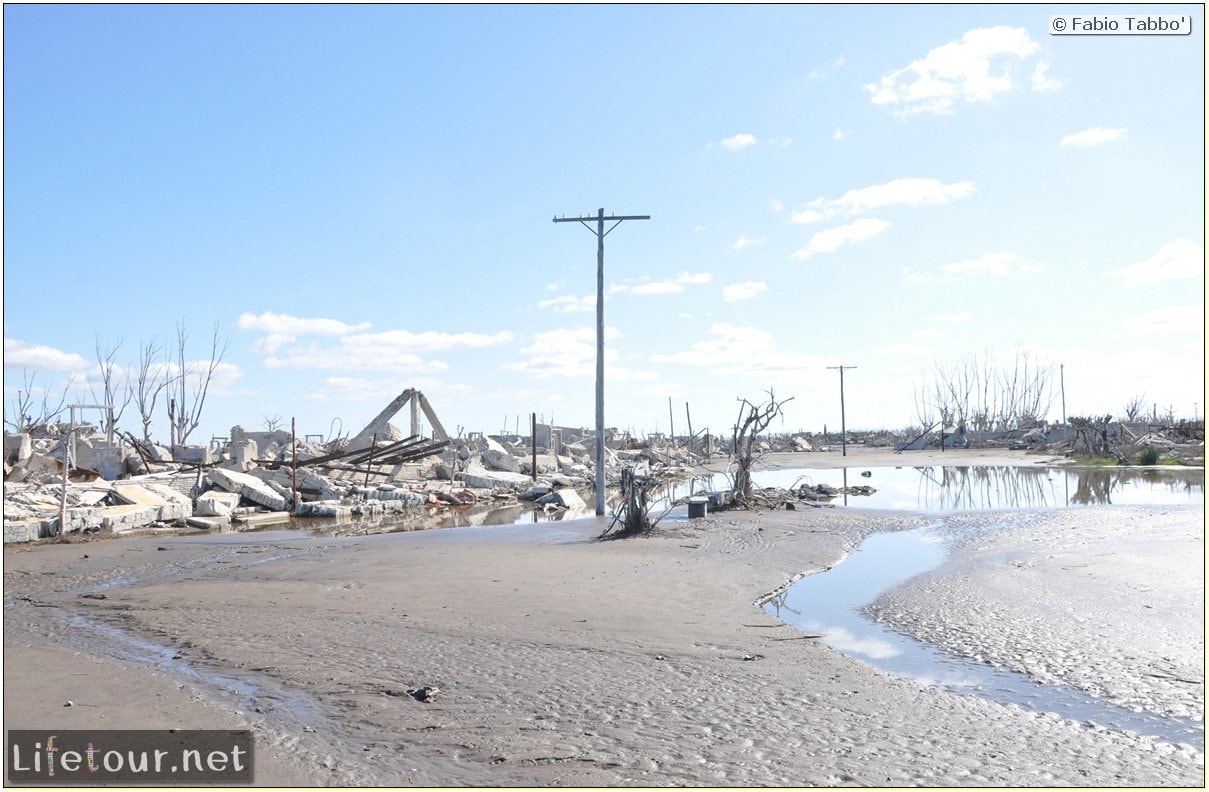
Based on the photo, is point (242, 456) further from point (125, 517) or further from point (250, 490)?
point (125, 517)

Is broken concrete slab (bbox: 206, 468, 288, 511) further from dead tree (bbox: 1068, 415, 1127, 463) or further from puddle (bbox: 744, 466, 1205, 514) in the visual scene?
dead tree (bbox: 1068, 415, 1127, 463)

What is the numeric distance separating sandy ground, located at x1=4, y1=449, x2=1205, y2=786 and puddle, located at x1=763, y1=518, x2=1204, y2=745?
24 centimetres

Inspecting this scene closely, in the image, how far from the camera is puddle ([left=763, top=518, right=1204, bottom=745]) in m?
4.67

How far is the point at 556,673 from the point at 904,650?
2.85 meters

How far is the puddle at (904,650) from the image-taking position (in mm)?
4668

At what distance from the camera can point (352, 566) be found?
34.4 feet

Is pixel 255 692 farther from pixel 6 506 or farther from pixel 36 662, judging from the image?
pixel 6 506

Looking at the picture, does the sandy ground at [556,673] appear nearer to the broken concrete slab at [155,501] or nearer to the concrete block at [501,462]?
the broken concrete slab at [155,501]

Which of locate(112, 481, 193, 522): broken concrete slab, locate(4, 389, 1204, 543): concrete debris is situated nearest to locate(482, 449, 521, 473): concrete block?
locate(4, 389, 1204, 543): concrete debris

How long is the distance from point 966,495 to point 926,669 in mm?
17625

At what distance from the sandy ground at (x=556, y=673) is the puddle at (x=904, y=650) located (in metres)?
0.24

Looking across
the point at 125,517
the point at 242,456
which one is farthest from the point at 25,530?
the point at 242,456

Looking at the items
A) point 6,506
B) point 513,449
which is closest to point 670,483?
point 513,449

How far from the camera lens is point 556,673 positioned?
17.8 feet
